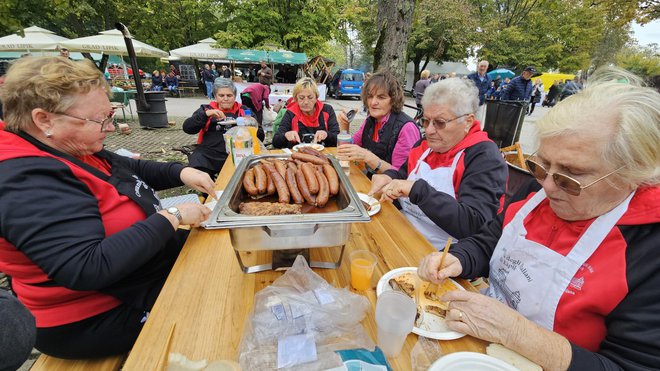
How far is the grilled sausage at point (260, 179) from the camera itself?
6.67 ft

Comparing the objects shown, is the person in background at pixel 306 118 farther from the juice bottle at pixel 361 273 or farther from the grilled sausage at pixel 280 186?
the juice bottle at pixel 361 273

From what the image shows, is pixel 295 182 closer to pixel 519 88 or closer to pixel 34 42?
pixel 519 88

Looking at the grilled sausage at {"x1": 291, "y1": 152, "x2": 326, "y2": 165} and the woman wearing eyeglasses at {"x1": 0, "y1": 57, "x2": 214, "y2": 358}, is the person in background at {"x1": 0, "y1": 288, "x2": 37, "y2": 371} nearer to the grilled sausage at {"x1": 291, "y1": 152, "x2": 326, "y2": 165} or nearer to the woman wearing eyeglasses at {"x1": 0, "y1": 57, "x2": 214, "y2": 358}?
the woman wearing eyeglasses at {"x1": 0, "y1": 57, "x2": 214, "y2": 358}

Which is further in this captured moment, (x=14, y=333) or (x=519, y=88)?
(x=519, y=88)

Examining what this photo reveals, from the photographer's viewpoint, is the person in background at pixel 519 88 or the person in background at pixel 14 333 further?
the person in background at pixel 519 88

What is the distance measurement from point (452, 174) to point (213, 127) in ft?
13.5

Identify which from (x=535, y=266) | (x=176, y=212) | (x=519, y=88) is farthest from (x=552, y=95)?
(x=176, y=212)

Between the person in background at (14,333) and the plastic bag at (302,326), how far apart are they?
64 centimetres

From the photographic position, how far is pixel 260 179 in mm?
2092

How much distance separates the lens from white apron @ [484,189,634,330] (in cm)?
132

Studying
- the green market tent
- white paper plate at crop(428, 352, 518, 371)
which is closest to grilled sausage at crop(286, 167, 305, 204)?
white paper plate at crop(428, 352, 518, 371)

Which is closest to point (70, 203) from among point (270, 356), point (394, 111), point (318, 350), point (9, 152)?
point (9, 152)

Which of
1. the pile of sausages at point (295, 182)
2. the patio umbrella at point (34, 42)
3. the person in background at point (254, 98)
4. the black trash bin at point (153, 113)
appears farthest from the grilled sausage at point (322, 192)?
the patio umbrella at point (34, 42)

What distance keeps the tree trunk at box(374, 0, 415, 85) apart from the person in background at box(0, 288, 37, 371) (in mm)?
6126
